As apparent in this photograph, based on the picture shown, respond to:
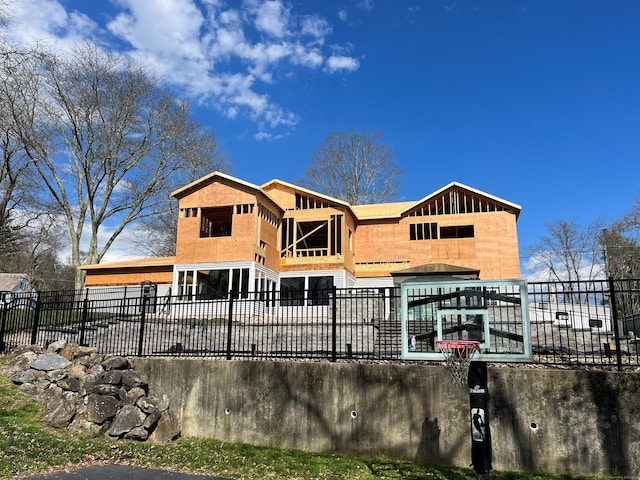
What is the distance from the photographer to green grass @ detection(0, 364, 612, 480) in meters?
6.77

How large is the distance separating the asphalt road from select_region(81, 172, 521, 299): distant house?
15.8 m

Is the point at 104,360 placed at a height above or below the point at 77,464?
above

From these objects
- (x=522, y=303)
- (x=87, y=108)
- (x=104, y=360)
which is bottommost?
(x=104, y=360)

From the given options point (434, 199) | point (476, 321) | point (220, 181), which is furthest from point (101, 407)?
point (434, 199)

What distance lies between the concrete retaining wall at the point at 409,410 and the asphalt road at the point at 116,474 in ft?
6.03

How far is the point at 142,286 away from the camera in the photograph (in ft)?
88.2

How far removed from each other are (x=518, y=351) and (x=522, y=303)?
0.82 m

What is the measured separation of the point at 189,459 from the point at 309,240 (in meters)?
21.9

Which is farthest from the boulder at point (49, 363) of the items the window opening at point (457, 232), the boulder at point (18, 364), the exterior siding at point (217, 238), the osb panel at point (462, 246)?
the window opening at point (457, 232)

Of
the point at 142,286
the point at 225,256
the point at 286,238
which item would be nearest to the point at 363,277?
the point at 286,238

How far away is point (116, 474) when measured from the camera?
6.79 meters

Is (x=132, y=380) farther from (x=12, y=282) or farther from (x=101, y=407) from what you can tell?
(x=12, y=282)

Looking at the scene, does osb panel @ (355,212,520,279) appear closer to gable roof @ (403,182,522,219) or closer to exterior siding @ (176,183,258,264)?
gable roof @ (403,182,522,219)

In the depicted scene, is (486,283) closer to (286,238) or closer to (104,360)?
(104,360)
